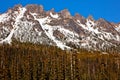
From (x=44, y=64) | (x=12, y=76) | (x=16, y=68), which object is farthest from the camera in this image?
(x=44, y=64)

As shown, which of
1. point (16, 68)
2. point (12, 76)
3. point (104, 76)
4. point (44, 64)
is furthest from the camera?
point (104, 76)

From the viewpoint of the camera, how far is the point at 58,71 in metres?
135

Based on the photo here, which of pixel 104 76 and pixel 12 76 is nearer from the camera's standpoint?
pixel 12 76

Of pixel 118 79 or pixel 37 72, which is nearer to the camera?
pixel 37 72

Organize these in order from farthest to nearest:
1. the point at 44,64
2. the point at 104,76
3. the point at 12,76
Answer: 1. the point at 104,76
2. the point at 44,64
3. the point at 12,76

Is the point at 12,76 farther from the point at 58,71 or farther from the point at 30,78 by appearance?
the point at 58,71

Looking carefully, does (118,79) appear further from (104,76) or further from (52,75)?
(52,75)

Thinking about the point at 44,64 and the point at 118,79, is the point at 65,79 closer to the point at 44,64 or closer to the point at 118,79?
the point at 44,64

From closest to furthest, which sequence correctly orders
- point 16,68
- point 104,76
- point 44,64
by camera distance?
point 16,68 < point 44,64 < point 104,76

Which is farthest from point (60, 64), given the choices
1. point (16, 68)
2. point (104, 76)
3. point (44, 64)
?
point (104, 76)

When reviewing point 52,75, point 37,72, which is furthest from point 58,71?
point 37,72

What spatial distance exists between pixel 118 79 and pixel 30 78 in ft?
182

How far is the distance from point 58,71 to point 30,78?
12.9m

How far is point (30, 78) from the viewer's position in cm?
13762
